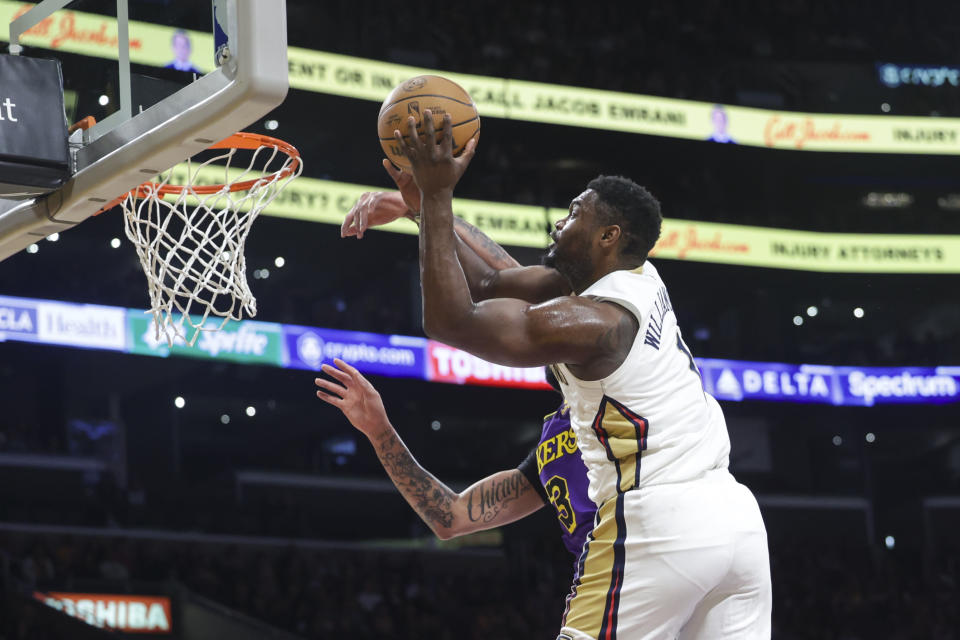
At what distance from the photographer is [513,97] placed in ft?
56.7

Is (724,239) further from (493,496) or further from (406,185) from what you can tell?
(406,185)

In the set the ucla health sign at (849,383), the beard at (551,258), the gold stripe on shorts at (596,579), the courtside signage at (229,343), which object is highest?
the courtside signage at (229,343)

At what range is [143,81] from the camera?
3424 mm

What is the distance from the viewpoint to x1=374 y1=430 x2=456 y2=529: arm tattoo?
4.01 metres

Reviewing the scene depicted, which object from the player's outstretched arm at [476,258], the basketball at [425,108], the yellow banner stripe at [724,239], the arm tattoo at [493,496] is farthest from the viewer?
the yellow banner stripe at [724,239]

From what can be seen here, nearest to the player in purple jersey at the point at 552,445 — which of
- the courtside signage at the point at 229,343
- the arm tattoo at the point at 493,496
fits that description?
the arm tattoo at the point at 493,496

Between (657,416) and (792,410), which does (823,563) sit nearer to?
(792,410)

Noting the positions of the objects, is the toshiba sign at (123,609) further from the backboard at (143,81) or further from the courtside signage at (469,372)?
the backboard at (143,81)

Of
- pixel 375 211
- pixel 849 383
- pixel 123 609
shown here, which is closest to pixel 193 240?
pixel 375 211

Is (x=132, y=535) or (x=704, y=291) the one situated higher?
(x=704, y=291)

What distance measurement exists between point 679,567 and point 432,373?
1330 cm

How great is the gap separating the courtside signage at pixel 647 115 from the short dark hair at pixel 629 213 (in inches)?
505

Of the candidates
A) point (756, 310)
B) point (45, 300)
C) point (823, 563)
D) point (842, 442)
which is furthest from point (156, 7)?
point (842, 442)

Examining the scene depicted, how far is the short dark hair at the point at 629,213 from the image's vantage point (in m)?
3.16
